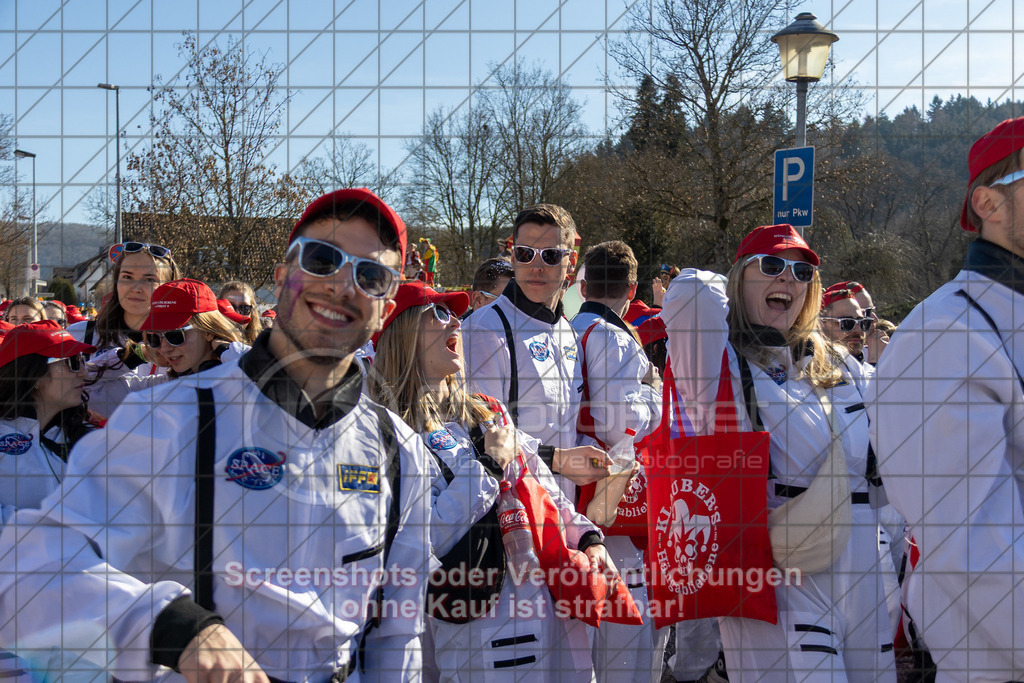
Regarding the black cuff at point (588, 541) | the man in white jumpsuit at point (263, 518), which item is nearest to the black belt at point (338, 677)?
the man in white jumpsuit at point (263, 518)

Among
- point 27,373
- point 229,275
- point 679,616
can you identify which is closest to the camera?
point 229,275

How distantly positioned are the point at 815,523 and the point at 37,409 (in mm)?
2652

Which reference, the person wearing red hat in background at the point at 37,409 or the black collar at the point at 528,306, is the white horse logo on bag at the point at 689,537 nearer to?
the black collar at the point at 528,306

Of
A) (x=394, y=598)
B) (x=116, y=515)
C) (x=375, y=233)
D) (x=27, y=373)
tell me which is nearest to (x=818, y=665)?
(x=394, y=598)

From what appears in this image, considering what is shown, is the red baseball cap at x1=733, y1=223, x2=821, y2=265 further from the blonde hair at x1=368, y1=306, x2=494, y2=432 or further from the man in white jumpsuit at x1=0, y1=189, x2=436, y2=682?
the man in white jumpsuit at x1=0, y1=189, x2=436, y2=682

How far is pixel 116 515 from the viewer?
1482mm

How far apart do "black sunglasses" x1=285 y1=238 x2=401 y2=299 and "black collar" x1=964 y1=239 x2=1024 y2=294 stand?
1393 mm

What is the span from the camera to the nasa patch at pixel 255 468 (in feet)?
5.23

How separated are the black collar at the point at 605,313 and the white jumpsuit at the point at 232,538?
84.1 inches

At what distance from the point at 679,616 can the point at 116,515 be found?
1.59 meters

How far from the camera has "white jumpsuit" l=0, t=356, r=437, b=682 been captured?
142cm

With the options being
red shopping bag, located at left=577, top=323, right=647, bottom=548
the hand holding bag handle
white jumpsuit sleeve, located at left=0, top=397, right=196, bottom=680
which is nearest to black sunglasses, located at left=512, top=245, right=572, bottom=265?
red shopping bag, located at left=577, top=323, right=647, bottom=548

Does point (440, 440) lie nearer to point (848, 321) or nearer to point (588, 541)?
point (588, 541)

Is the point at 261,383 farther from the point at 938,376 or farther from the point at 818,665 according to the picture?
the point at 818,665
